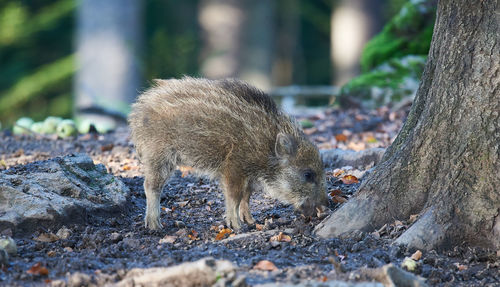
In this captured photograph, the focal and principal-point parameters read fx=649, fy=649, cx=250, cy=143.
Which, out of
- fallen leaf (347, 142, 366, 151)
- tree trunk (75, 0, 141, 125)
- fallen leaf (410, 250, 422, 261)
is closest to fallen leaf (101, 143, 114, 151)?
fallen leaf (347, 142, 366, 151)

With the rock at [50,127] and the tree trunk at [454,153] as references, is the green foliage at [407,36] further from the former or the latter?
the tree trunk at [454,153]

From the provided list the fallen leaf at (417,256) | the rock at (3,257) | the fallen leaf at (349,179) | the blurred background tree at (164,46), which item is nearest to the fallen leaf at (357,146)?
the fallen leaf at (349,179)

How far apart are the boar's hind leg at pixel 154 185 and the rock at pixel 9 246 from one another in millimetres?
1298

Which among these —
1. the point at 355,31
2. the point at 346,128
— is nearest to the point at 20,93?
the point at 355,31

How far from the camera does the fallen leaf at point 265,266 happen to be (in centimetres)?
437

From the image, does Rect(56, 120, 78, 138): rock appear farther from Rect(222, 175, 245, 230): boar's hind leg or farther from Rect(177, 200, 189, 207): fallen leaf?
Rect(222, 175, 245, 230): boar's hind leg

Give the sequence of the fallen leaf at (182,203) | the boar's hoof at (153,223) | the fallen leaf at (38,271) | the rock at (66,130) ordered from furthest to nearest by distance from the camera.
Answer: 1. the rock at (66,130)
2. the fallen leaf at (182,203)
3. the boar's hoof at (153,223)
4. the fallen leaf at (38,271)

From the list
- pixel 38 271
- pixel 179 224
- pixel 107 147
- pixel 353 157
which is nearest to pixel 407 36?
pixel 353 157

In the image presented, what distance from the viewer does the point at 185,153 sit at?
5965mm

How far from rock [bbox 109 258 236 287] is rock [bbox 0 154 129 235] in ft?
5.18

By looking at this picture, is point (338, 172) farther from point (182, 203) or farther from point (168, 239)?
point (168, 239)

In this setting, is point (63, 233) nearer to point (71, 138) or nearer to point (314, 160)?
point (314, 160)

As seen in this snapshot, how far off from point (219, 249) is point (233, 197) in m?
0.99

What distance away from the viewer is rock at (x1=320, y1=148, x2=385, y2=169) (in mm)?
6980
